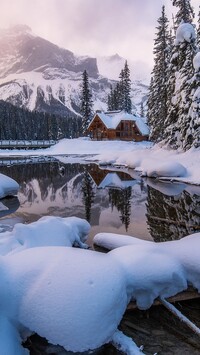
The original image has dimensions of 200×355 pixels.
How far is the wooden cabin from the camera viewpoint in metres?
59.4

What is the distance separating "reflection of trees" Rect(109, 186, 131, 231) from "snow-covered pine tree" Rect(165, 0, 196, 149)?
10591mm

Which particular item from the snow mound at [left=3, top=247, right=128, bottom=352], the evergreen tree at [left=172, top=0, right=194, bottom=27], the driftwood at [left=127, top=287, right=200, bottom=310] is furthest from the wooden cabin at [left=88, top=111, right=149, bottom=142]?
the snow mound at [left=3, top=247, right=128, bottom=352]

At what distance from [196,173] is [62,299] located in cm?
1741

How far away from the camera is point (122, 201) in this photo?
14.3 metres

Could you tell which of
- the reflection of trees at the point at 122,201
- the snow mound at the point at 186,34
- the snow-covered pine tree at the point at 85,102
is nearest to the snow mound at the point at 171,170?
the reflection of trees at the point at 122,201

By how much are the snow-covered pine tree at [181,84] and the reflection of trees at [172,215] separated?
11725 millimetres

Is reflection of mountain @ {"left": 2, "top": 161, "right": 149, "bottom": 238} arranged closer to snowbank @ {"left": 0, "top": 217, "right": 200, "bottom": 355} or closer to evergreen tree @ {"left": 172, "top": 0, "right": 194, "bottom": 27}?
snowbank @ {"left": 0, "top": 217, "right": 200, "bottom": 355}

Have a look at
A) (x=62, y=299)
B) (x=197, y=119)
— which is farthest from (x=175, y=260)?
(x=197, y=119)

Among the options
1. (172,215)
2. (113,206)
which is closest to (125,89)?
(113,206)

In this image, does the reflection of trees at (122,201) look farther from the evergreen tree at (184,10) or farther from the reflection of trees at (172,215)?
the evergreen tree at (184,10)

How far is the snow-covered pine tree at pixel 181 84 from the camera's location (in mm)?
25969

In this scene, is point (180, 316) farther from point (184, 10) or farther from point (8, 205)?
point (184, 10)

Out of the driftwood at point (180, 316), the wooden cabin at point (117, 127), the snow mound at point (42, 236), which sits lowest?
the driftwood at point (180, 316)

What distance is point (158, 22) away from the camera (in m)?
39.4
